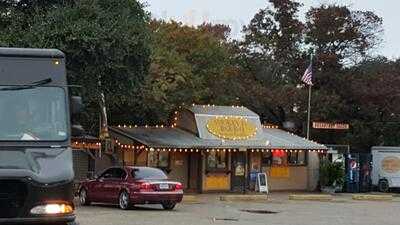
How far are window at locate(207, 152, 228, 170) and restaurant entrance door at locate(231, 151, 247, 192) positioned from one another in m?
0.50

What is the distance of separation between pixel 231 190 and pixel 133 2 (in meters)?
14.0

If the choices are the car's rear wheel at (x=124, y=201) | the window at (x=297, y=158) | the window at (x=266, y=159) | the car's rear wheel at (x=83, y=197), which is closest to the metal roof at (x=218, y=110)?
the window at (x=266, y=159)

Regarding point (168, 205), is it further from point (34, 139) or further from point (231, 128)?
point (34, 139)

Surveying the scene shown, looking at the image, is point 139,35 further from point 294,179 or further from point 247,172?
point 294,179

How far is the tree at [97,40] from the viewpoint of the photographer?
2473cm

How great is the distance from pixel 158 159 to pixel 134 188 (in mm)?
12782

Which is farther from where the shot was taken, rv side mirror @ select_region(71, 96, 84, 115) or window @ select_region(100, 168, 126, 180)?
window @ select_region(100, 168, 126, 180)

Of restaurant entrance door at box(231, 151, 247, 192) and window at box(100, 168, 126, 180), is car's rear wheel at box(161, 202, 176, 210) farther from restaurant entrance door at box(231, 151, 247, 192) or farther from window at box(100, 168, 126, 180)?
restaurant entrance door at box(231, 151, 247, 192)

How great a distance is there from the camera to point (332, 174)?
4066cm

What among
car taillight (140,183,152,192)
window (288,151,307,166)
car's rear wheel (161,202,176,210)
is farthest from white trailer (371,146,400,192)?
car taillight (140,183,152,192)

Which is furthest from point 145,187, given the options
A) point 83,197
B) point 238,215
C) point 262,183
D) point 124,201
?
point 262,183

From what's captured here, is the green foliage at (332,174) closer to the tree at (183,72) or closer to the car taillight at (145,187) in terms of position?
the tree at (183,72)

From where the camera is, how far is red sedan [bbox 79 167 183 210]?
23578 millimetres

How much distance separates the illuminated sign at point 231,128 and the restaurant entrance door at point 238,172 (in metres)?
1.80
